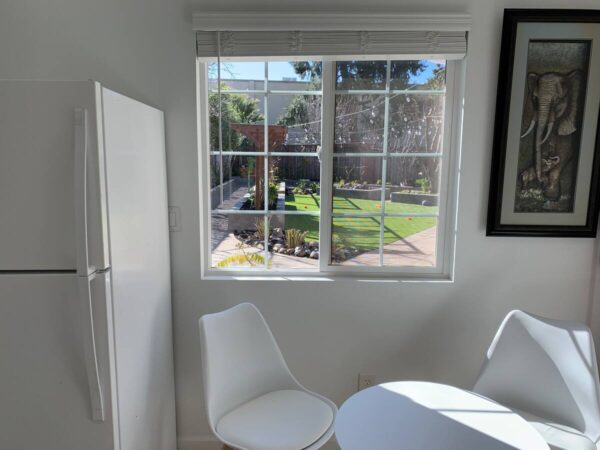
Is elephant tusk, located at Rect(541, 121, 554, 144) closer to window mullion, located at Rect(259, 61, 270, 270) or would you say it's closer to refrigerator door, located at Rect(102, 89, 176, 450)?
window mullion, located at Rect(259, 61, 270, 270)

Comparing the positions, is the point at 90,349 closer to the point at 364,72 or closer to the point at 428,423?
the point at 428,423

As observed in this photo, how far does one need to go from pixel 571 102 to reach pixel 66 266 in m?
2.15

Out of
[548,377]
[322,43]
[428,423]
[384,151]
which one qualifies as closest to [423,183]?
[384,151]

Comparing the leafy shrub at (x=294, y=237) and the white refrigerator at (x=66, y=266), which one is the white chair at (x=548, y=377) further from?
the white refrigerator at (x=66, y=266)

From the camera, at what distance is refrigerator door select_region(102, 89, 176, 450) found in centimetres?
130

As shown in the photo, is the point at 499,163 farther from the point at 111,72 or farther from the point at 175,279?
the point at 111,72

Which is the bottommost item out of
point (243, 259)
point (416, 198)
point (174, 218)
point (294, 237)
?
point (243, 259)

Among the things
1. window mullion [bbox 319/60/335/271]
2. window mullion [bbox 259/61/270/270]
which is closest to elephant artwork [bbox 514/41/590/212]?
window mullion [bbox 319/60/335/271]

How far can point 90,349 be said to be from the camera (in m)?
1.22

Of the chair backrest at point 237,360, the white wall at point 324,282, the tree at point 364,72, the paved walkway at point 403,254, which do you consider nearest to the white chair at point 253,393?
the chair backrest at point 237,360

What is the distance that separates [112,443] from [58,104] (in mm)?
1079

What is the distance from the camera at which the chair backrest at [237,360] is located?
1.62m

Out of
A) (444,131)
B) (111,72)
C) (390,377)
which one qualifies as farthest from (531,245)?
(111,72)

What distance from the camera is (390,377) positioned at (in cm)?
202
